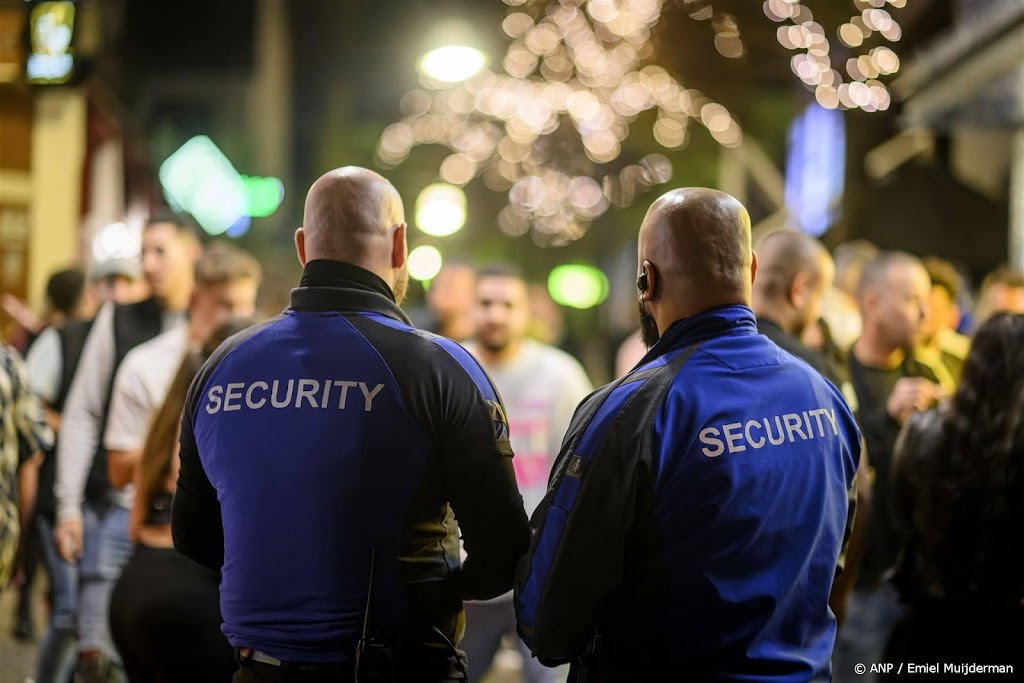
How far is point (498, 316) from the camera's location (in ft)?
22.7

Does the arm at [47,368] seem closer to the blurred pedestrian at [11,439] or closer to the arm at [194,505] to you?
the blurred pedestrian at [11,439]

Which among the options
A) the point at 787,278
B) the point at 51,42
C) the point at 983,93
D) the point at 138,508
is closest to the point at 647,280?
the point at 787,278

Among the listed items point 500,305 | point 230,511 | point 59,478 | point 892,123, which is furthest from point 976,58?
point 230,511

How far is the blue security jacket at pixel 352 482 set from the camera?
3281 millimetres

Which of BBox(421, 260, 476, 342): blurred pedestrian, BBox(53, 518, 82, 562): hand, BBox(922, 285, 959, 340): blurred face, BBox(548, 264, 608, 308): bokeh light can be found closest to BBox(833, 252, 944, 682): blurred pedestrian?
BBox(922, 285, 959, 340): blurred face

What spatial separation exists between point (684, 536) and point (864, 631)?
3.93 meters

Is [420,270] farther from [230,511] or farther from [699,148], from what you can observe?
[230,511]

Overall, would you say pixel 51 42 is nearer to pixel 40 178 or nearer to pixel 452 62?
pixel 452 62

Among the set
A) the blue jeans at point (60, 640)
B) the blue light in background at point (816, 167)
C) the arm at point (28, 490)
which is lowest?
the blue jeans at point (60, 640)

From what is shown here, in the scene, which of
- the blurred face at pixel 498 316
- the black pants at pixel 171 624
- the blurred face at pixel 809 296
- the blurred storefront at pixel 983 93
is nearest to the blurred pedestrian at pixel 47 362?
the blurred face at pixel 498 316

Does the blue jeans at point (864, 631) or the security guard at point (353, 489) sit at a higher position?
the security guard at point (353, 489)

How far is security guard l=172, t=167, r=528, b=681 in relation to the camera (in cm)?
Result: 328

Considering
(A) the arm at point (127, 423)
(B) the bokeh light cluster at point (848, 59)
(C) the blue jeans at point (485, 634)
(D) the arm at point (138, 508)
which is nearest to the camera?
(D) the arm at point (138, 508)

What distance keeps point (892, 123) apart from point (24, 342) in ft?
33.6
